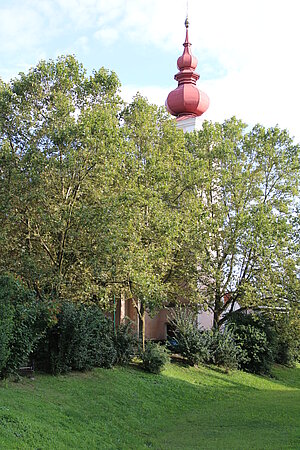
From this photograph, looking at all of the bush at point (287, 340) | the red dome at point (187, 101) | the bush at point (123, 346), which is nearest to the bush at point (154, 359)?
the bush at point (123, 346)

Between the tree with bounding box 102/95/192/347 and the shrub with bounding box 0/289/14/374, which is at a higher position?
the tree with bounding box 102/95/192/347

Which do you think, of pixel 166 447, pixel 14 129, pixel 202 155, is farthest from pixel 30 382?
pixel 202 155

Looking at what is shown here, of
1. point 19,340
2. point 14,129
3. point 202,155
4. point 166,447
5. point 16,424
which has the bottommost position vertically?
point 166,447

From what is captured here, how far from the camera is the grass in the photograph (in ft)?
32.3

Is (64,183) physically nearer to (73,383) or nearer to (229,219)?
(73,383)

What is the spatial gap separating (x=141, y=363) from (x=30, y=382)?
21.9ft

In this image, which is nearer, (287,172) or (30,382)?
(30,382)

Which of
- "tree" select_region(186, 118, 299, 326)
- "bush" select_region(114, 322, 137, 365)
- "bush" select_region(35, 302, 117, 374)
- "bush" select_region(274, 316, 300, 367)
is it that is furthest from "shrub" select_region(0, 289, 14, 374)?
"bush" select_region(274, 316, 300, 367)

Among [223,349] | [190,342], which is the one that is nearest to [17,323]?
[190,342]

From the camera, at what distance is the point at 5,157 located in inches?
653

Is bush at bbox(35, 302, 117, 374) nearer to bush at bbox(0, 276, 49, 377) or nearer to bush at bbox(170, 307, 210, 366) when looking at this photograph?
bush at bbox(0, 276, 49, 377)

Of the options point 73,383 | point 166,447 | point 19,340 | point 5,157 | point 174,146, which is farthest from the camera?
point 174,146

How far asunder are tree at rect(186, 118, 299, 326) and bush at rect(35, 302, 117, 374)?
6.93 metres

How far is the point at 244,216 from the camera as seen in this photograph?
72.7ft
